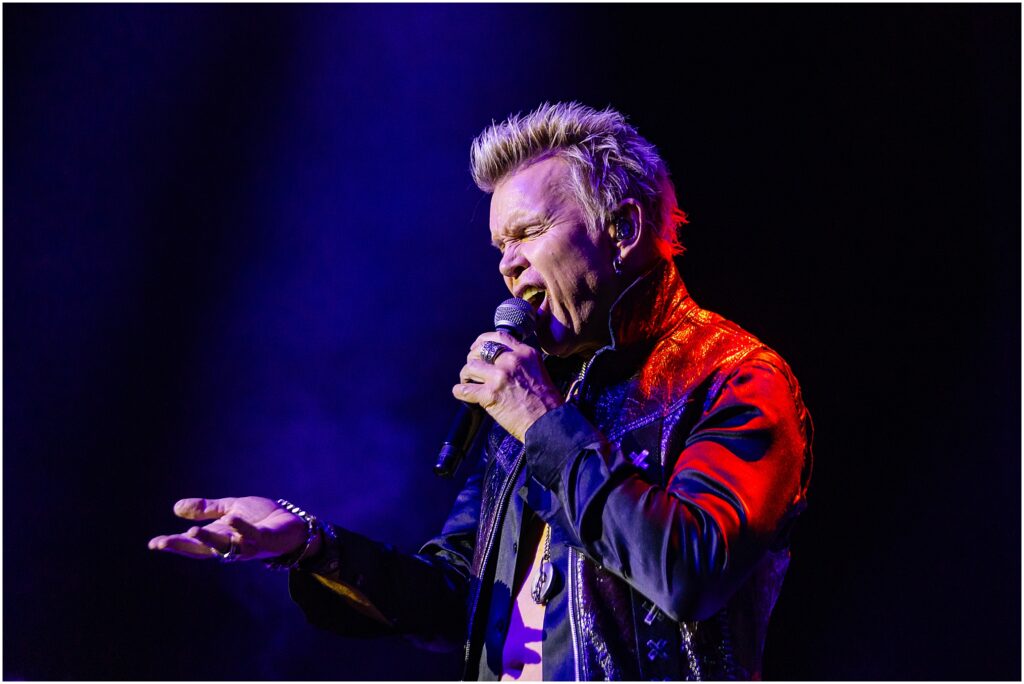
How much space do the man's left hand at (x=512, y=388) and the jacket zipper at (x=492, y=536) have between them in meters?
0.31

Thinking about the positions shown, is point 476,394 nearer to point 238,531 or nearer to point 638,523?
point 638,523

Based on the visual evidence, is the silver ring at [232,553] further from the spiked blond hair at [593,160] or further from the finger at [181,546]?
the spiked blond hair at [593,160]

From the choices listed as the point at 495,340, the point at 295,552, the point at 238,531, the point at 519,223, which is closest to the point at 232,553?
the point at 238,531

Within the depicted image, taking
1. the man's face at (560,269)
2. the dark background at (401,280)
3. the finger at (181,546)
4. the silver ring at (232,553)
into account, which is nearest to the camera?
the finger at (181,546)

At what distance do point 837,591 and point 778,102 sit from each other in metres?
1.59

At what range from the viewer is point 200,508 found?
4.86 feet

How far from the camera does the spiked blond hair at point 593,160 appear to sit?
1979 millimetres

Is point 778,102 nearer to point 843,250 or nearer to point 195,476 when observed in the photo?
point 843,250

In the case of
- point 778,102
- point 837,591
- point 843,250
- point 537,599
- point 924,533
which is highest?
point 778,102

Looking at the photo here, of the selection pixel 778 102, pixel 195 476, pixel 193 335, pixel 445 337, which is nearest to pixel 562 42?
pixel 778 102

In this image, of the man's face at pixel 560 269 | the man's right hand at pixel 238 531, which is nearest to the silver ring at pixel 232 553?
the man's right hand at pixel 238 531

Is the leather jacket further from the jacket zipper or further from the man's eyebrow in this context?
the man's eyebrow

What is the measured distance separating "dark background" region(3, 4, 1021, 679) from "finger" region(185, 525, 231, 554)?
144 centimetres

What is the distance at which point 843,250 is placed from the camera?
269 cm
